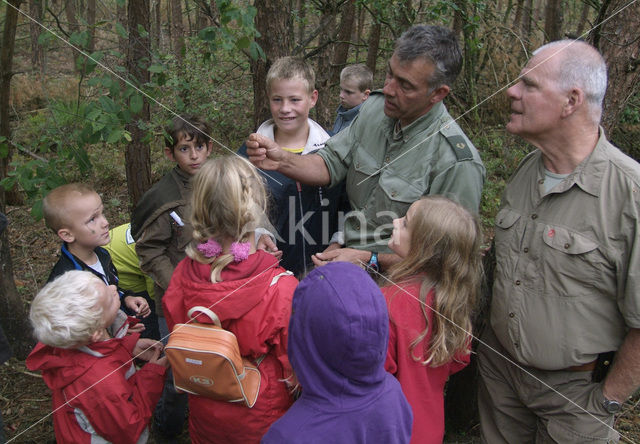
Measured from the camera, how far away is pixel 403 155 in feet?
8.32

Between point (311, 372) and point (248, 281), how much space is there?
0.51m

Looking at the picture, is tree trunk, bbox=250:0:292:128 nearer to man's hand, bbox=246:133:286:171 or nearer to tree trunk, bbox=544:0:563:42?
man's hand, bbox=246:133:286:171

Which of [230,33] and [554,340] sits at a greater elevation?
[230,33]

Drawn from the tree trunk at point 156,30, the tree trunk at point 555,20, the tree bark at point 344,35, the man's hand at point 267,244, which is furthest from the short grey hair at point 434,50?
the tree trunk at point 555,20

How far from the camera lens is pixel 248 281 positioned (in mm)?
1911

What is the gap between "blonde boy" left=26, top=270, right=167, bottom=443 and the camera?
6.43 feet

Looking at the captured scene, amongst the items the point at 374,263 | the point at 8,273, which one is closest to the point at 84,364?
the point at 374,263

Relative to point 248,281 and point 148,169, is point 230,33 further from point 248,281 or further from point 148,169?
point 148,169

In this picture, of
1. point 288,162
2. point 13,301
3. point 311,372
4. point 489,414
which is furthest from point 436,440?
point 13,301

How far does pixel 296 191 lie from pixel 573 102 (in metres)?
1.66

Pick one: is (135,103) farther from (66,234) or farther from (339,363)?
(339,363)

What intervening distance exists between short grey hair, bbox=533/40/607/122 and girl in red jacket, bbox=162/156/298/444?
1424 mm

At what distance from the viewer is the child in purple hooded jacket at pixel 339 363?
4.76ft

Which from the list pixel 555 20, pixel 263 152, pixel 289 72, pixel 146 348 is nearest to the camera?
pixel 146 348
